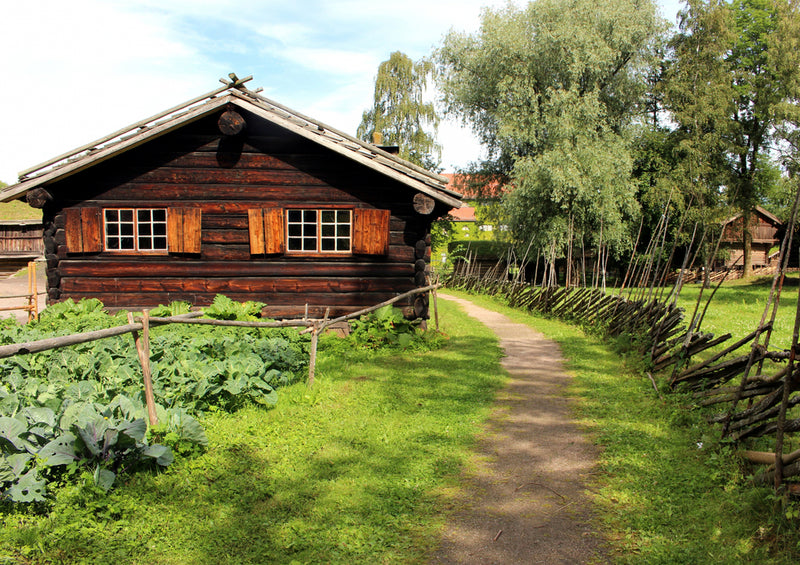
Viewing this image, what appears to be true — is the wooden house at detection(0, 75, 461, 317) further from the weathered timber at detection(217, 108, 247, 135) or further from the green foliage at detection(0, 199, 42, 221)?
the green foliage at detection(0, 199, 42, 221)

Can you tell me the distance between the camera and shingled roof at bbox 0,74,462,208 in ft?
35.6

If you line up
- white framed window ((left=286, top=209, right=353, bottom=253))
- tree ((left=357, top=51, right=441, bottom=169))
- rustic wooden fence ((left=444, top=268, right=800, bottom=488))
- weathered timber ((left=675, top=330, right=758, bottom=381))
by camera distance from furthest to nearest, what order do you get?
tree ((left=357, top=51, right=441, bottom=169)), white framed window ((left=286, top=209, right=353, bottom=253)), weathered timber ((left=675, top=330, right=758, bottom=381)), rustic wooden fence ((left=444, top=268, right=800, bottom=488))

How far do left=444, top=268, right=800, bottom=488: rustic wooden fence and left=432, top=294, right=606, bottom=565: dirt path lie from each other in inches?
53.6

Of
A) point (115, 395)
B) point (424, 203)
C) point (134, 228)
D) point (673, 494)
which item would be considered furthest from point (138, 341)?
point (134, 228)

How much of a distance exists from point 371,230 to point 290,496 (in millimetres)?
7478

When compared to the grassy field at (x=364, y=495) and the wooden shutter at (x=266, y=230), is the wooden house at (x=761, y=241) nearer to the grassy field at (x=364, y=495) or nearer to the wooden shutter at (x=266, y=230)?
the wooden shutter at (x=266, y=230)

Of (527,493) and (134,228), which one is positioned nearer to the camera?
(527,493)

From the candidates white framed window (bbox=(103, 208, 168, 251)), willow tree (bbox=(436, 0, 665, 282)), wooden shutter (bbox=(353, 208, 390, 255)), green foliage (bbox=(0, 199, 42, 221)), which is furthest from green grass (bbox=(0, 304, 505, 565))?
green foliage (bbox=(0, 199, 42, 221))

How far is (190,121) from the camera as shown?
37.7 feet

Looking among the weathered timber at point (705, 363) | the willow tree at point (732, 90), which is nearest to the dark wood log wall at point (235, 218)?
the weathered timber at point (705, 363)

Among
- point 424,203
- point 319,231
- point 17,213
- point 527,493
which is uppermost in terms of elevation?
point 17,213

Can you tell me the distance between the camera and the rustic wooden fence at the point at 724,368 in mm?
4305

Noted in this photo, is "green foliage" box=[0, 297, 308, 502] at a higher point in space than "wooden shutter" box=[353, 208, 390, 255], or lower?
lower

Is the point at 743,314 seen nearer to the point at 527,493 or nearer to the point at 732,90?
the point at 732,90
